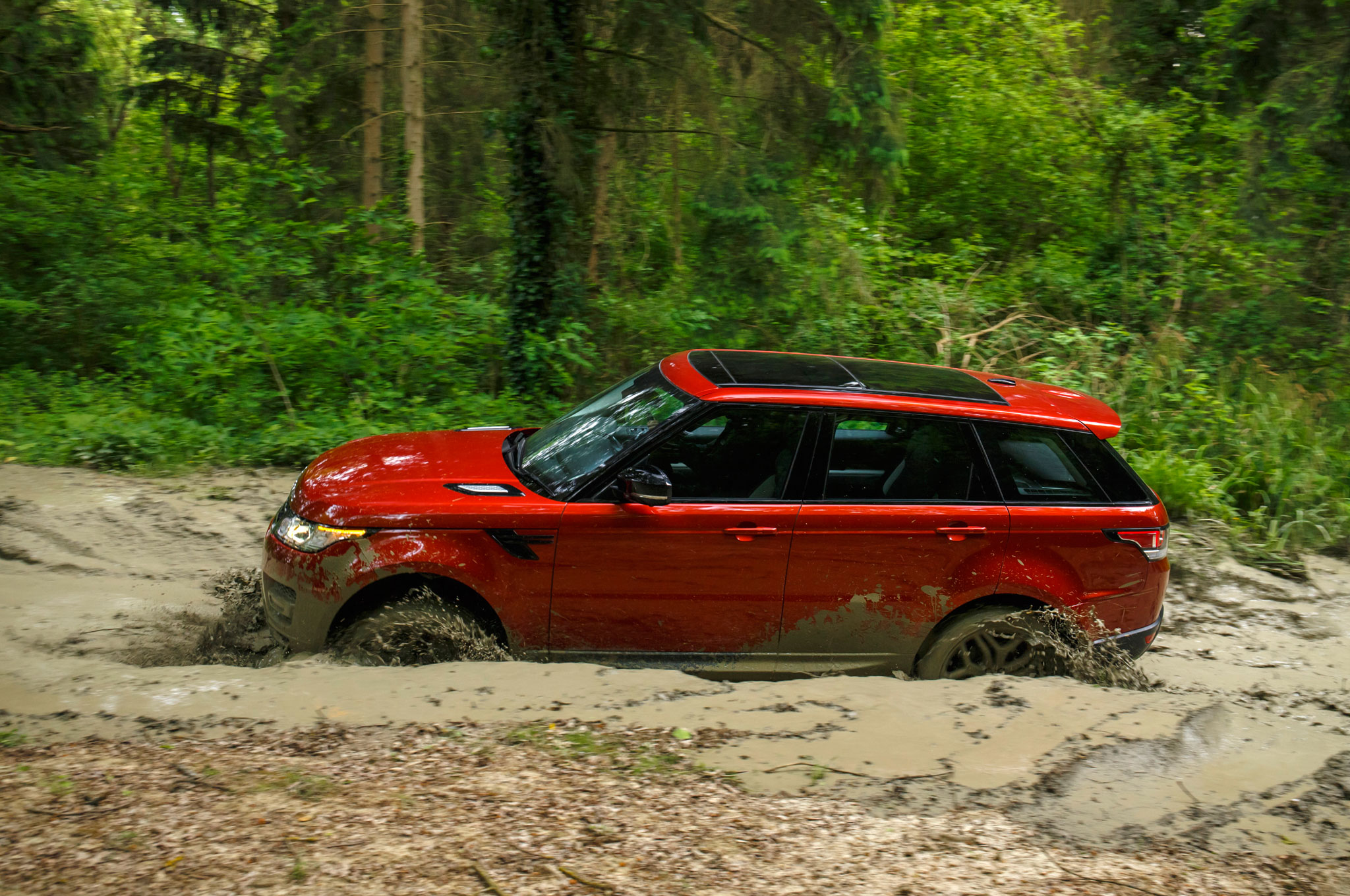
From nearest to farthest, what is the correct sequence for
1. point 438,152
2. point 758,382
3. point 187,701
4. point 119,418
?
point 187,701, point 758,382, point 119,418, point 438,152

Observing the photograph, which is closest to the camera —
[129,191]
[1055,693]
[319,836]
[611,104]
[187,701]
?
[319,836]

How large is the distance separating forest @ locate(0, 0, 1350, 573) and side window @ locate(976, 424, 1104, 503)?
11.4 ft

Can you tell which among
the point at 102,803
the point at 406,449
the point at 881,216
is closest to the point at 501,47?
the point at 881,216

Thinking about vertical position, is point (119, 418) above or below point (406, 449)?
below

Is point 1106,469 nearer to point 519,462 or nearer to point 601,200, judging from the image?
point 519,462

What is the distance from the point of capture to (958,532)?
477 centimetres

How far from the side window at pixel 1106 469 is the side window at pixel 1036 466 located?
0.04 metres

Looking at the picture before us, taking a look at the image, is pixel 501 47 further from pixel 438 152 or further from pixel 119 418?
pixel 119 418

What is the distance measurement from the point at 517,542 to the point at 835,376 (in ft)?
6.18

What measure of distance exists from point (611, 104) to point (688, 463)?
24.4 ft

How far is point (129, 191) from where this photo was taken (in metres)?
12.2

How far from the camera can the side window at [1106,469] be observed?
501 centimetres

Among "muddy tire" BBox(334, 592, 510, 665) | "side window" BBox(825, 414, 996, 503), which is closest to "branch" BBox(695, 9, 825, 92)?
"side window" BBox(825, 414, 996, 503)

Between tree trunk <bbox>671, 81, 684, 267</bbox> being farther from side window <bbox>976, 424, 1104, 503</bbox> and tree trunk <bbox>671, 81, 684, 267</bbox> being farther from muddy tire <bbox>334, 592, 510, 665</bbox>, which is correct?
muddy tire <bbox>334, 592, 510, 665</bbox>
